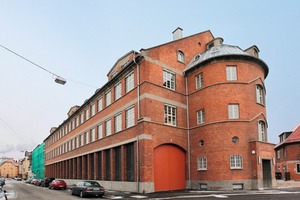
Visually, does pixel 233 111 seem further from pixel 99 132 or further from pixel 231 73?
pixel 99 132

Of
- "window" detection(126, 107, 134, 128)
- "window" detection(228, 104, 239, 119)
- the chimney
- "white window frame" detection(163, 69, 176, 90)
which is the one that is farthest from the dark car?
the chimney

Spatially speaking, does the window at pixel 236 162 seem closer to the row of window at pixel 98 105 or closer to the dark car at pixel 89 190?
the dark car at pixel 89 190

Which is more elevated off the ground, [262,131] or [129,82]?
[129,82]

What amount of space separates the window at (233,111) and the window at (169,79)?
5.92 meters

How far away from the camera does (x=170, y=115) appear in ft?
90.3

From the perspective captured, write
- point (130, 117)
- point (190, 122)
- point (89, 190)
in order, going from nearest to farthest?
point (89, 190)
point (130, 117)
point (190, 122)

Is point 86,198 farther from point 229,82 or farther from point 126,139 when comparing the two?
point 229,82

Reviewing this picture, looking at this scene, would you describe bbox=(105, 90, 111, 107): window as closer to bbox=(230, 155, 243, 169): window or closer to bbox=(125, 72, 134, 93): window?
bbox=(125, 72, 134, 93): window

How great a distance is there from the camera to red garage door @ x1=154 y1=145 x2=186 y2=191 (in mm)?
25297

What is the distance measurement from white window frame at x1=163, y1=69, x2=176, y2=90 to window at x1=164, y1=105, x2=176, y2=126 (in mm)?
1997

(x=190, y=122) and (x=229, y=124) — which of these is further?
(x=190, y=122)

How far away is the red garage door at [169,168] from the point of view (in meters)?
25.3

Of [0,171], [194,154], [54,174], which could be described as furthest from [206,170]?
[0,171]

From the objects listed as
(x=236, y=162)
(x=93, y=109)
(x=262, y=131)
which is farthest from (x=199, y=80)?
(x=93, y=109)
